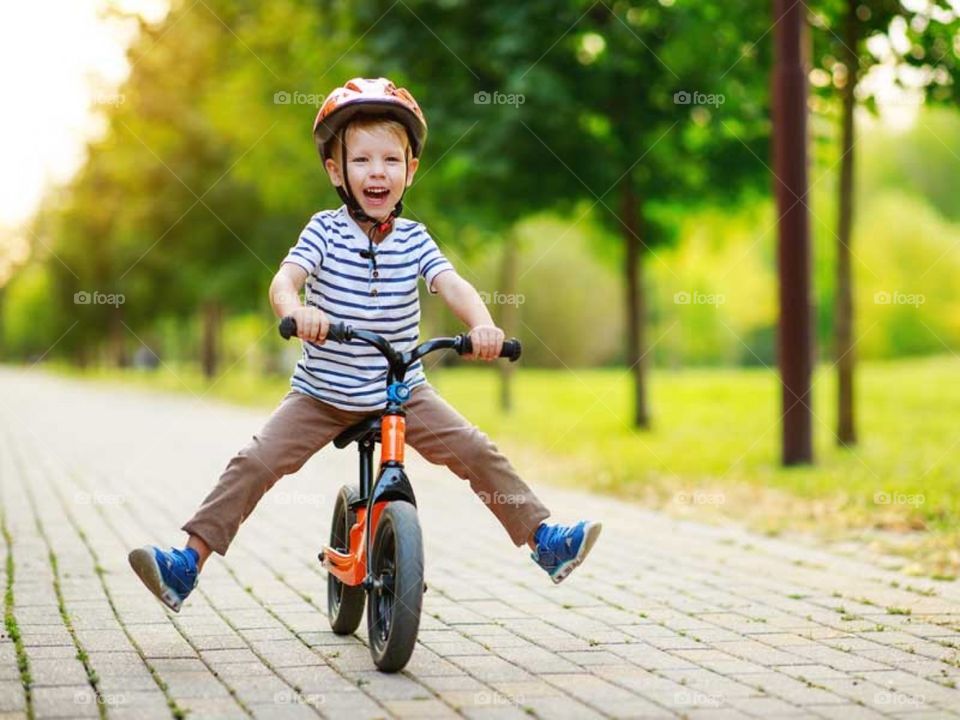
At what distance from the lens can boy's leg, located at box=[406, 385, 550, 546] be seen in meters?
4.42

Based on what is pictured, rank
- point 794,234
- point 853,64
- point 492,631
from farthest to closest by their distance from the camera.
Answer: point 853,64 < point 794,234 < point 492,631

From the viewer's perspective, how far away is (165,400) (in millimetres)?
29250

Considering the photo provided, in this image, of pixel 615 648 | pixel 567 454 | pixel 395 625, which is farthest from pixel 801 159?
pixel 395 625

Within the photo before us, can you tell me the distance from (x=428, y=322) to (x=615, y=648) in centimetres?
2407

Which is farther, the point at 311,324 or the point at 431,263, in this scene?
the point at 431,263

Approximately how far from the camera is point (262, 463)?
440cm

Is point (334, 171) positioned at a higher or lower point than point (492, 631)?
higher

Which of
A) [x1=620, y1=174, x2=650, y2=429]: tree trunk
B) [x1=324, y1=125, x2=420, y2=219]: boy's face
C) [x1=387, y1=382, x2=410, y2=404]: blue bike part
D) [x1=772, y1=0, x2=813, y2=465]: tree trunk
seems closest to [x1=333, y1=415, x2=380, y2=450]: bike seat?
[x1=387, y1=382, x2=410, y2=404]: blue bike part

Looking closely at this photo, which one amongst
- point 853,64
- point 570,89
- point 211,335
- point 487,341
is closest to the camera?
point 487,341

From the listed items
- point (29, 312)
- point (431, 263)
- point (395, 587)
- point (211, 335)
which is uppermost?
point (29, 312)

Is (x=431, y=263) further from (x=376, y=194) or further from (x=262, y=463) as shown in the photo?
(x=262, y=463)

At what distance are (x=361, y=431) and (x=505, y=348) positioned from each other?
0.63m

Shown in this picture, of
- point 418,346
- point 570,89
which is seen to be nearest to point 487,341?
point 418,346

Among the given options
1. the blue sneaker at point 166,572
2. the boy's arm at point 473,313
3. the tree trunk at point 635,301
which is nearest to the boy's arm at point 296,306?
the boy's arm at point 473,313
